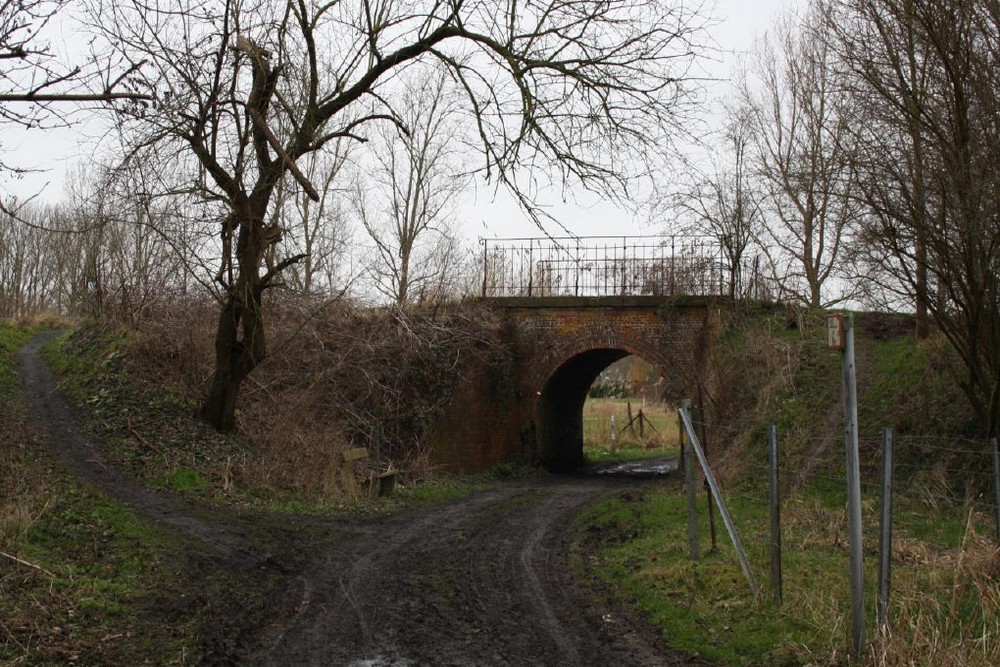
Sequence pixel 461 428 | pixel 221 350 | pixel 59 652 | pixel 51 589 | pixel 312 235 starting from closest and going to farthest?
pixel 59 652 → pixel 51 589 → pixel 221 350 → pixel 461 428 → pixel 312 235

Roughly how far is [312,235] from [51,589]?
1756 centimetres

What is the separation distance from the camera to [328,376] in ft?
56.9

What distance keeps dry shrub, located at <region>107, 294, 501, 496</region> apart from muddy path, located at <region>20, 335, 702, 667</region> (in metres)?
2.21

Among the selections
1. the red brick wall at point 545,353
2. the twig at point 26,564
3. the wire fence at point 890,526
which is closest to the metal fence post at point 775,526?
the wire fence at point 890,526

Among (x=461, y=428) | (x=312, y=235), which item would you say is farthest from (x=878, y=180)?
(x=312, y=235)

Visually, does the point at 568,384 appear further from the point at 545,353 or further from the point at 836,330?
the point at 836,330

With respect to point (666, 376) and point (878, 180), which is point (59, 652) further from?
point (666, 376)

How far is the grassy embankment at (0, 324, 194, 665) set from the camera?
5883 millimetres

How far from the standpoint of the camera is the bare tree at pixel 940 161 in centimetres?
995

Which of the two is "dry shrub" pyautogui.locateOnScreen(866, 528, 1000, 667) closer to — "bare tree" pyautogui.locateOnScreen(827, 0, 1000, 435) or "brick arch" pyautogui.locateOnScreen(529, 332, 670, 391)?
"bare tree" pyautogui.locateOnScreen(827, 0, 1000, 435)

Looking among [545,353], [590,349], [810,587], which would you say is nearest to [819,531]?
[810,587]

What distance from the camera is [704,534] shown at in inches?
401

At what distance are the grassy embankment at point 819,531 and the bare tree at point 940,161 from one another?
1595 millimetres

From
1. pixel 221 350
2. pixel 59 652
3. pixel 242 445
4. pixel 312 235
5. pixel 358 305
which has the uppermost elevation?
pixel 312 235
